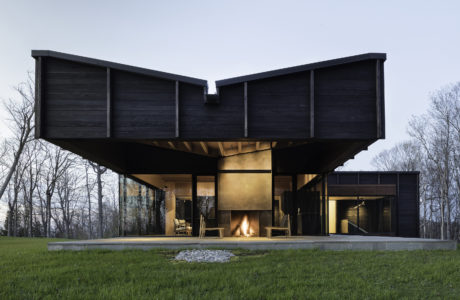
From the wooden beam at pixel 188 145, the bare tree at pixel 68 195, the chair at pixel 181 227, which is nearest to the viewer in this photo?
the wooden beam at pixel 188 145

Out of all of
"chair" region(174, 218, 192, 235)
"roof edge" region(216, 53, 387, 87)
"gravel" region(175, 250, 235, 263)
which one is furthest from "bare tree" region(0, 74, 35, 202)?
"gravel" region(175, 250, 235, 263)

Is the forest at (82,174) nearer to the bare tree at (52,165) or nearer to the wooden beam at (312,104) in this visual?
the bare tree at (52,165)

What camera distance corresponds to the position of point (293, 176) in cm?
1559

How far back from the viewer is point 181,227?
1545 cm

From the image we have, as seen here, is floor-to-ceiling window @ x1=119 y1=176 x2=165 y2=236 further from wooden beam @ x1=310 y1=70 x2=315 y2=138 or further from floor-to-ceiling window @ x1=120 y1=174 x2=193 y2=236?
wooden beam @ x1=310 y1=70 x2=315 y2=138

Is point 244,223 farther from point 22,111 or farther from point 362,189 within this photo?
point 22,111

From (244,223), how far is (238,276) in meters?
6.99

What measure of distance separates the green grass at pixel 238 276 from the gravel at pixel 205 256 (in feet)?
0.97

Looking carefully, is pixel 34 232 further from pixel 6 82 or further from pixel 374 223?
pixel 6 82

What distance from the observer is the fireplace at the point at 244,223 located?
1366cm

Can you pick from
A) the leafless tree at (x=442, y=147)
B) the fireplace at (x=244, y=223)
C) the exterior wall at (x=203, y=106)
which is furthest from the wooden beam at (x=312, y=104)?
the leafless tree at (x=442, y=147)

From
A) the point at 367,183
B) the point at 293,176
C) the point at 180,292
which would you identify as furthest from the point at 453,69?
the point at 180,292

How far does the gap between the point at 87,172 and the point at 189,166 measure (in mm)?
24530

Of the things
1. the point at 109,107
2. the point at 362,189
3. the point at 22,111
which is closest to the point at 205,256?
the point at 109,107
